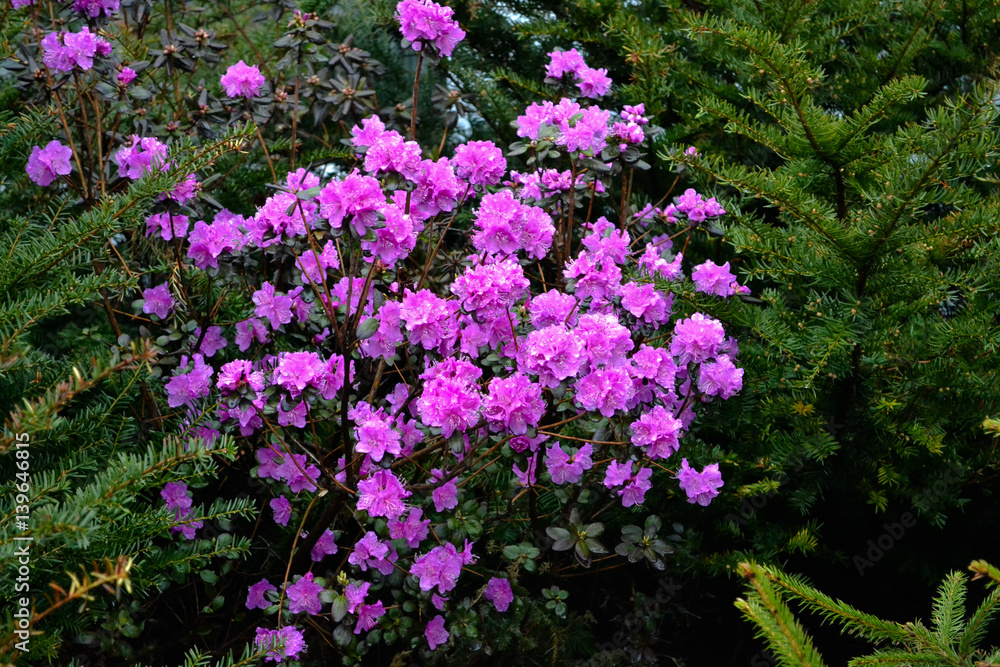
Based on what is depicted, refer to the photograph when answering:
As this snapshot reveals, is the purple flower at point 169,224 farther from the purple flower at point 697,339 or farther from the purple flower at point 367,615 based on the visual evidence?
the purple flower at point 697,339

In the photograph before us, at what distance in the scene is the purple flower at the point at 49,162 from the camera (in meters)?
1.96

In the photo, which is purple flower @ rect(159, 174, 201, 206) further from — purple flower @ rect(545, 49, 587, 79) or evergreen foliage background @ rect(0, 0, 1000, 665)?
purple flower @ rect(545, 49, 587, 79)

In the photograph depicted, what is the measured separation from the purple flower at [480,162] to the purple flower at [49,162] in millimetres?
968

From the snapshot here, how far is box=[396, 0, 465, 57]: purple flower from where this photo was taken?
5.84 feet

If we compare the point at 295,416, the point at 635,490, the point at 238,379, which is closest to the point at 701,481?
the point at 635,490

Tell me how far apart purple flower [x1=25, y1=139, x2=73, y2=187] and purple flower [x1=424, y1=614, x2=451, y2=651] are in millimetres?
1379

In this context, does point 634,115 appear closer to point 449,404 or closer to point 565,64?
point 565,64

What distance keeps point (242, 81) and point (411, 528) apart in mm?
1232

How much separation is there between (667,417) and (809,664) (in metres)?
0.64

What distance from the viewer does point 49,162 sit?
197 centimetres

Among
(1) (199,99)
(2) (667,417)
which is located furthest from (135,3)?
(2) (667,417)

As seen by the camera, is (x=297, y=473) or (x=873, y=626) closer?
(x=873, y=626)

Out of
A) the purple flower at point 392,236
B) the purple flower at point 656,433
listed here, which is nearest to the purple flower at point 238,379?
the purple flower at point 392,236

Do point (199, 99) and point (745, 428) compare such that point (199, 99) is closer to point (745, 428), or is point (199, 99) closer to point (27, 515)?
point (27, 515)
